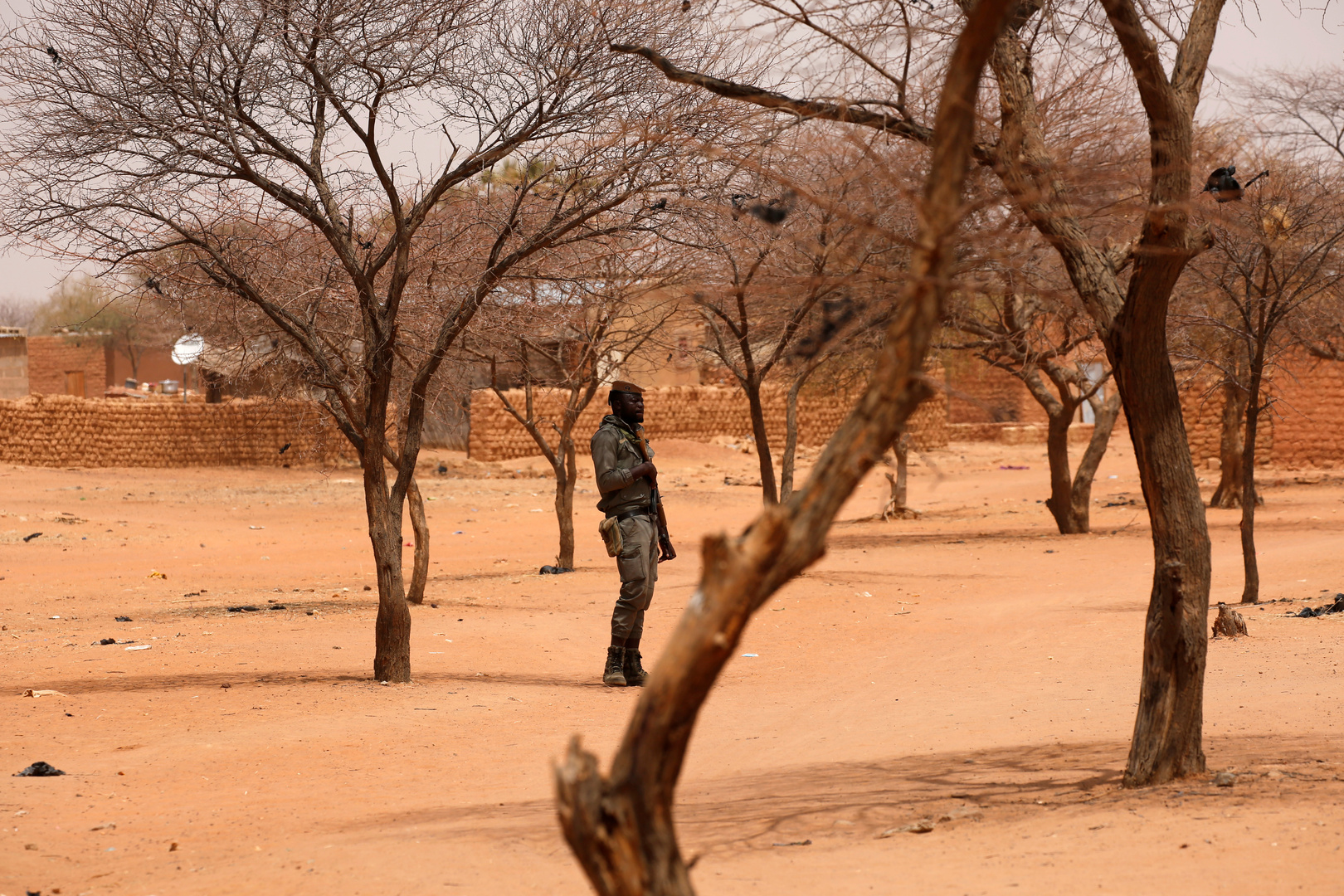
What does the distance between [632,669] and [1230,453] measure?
1549cm

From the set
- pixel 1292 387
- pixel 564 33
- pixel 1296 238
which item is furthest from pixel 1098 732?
pixel 1292 387

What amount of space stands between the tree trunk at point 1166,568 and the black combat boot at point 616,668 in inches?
152

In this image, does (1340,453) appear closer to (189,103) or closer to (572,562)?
(572,562)

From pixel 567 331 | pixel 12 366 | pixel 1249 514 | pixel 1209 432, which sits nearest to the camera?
pixel 1249 514

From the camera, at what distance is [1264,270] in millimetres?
13234

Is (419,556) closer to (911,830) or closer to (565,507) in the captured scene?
(565,507)

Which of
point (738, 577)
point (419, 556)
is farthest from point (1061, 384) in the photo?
point (738, 577)

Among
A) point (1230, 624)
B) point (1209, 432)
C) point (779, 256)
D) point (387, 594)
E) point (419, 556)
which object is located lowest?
point (1230, 624)

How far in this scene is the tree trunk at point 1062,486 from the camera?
18.0m

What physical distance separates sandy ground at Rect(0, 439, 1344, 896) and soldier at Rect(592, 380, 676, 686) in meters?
0.69

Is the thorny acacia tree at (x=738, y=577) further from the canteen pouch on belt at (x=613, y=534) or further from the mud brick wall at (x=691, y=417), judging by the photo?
the mud brick wall at (x=691, y=417)

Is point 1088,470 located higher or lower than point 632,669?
higher

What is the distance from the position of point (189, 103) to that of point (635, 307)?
9.60 metres

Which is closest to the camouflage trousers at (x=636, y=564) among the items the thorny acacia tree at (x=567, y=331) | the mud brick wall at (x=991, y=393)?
the thorny acacia tree at (x=567, y=331)
